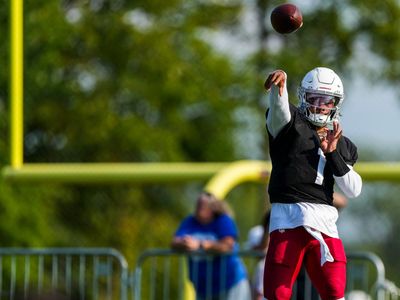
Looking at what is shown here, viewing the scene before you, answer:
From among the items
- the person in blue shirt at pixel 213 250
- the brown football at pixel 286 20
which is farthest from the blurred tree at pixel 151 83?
the brown football at pixel 286 20

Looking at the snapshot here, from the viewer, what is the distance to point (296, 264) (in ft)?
22.9

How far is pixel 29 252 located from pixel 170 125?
12206mm

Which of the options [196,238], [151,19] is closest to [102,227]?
[151,19]

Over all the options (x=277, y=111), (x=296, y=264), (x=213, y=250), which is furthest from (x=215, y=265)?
(x=277, y=111)

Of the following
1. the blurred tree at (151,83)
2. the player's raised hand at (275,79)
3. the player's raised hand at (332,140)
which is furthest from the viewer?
the blurred tree at (151,83)

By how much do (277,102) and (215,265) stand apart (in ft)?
9.76

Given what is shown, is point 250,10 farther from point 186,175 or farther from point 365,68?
point 186,175

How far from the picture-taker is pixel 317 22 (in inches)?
789

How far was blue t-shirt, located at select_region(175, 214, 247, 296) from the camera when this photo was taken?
378 inches

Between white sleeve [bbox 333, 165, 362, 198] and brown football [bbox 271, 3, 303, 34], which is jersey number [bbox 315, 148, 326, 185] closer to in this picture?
white sleeve [bbox 333, 165, 362, 198]

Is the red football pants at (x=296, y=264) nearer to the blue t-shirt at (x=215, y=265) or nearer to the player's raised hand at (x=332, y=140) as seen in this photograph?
the player's raised hand at (x=332, y=140)

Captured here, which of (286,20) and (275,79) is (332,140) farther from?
(286,20)

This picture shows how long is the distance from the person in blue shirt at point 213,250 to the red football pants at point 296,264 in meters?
2.49

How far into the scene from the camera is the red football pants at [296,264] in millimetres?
6941
